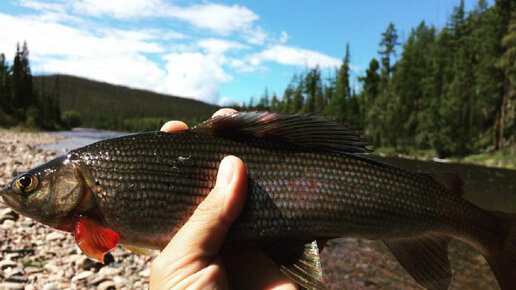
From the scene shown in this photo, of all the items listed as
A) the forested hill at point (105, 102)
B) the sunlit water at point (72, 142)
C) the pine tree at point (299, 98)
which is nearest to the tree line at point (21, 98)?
the sunlit water at point (72, 142)

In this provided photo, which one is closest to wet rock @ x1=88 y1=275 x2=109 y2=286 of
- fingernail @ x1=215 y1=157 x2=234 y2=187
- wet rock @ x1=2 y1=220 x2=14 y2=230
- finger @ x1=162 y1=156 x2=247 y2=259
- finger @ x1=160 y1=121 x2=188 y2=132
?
wet rock @ x1=2 y1=220 x2=14 y2=230

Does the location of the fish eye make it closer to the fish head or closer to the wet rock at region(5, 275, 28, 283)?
the fish head

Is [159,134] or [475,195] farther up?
[159,134]

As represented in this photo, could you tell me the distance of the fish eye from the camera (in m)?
2.18

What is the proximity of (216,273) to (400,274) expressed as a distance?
28.2 feet

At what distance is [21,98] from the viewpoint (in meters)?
85.1

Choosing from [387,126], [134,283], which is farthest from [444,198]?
[387,126]

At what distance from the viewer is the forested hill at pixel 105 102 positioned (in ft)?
422

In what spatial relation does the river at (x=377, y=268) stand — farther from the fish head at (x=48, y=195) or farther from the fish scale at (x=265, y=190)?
the fish scale at (x=265, y=190)

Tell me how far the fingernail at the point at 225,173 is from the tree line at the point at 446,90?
51031 millimetres

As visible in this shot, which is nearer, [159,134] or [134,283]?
[159,134]

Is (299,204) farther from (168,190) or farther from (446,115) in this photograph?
(446,115)

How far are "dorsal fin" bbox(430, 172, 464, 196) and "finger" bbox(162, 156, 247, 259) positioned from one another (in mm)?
1515

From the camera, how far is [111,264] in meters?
7.16
